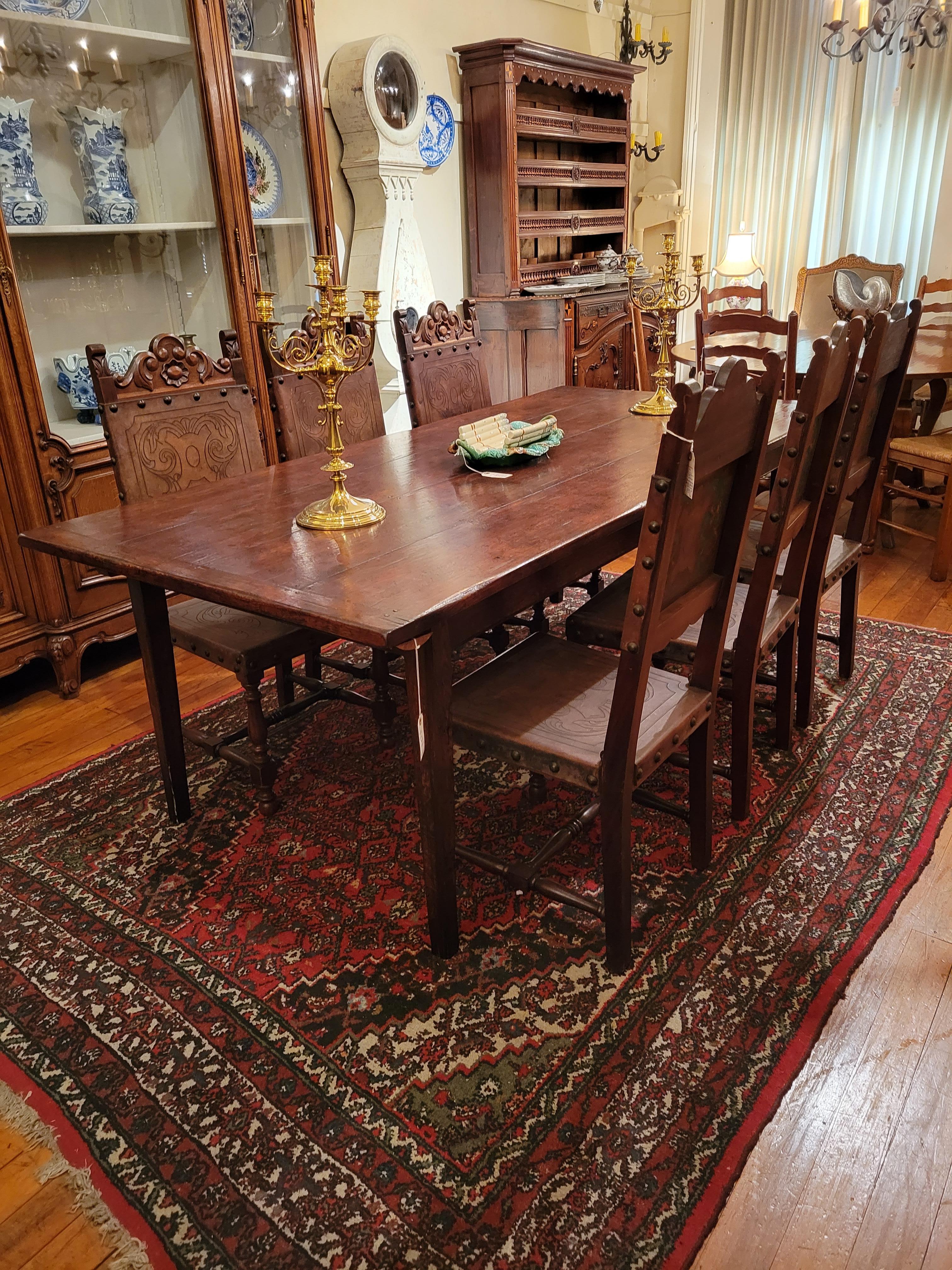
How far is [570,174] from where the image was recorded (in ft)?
15.1

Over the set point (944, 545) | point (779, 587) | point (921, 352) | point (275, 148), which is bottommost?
point (944, 545)

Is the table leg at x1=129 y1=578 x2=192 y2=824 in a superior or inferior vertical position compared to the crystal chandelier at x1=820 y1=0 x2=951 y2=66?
inferior

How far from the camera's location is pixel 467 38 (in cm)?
421

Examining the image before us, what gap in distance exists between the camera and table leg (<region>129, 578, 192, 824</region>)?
75.4 inches

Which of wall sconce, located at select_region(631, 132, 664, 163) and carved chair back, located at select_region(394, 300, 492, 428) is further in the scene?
wall sconce, located at select_region(631, 132, 664, 163)

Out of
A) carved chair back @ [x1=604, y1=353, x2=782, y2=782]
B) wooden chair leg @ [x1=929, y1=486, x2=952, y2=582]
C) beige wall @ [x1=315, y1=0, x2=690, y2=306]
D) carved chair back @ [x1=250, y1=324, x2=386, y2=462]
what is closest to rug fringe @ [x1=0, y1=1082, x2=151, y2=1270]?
carved chair back @ [x1=604, y1=353, x2=782, y2=782]

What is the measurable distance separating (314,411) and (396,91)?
74.7 inches

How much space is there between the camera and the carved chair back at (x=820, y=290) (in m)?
4.34

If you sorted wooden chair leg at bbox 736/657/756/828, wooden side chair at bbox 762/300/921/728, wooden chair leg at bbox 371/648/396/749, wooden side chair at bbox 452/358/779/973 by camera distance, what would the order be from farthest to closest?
wooden chair leg at bbox 371/648/396/749 < wooden side chair at bbox 762/300/921/728 < wooden chair leg at bbox 736/657/756/828 < wooden side chair at bbox 452/358/779/973

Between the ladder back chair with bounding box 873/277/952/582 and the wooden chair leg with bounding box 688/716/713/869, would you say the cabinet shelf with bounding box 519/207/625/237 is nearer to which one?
the ladder back chair with bounding box 873/277/952/582

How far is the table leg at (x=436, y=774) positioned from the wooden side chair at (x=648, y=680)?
10 centimetres

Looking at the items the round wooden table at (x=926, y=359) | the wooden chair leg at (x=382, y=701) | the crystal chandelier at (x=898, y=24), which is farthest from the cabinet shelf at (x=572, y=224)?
the wooden chair leg at (x=382, y=701)

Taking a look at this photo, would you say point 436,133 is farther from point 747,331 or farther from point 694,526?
point 694,526

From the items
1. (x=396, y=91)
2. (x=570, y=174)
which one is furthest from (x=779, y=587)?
(x=570, y=174)
